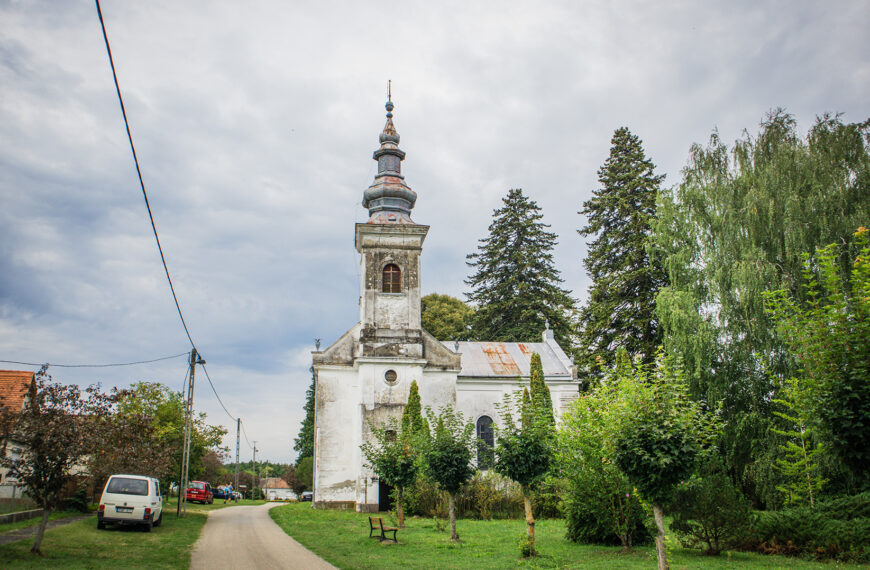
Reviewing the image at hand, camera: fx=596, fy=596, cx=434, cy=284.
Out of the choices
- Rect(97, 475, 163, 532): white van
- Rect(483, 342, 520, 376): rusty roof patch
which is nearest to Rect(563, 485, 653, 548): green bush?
Rect(97, 475, 163, 532): white van

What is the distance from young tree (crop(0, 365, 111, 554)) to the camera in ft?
40.5

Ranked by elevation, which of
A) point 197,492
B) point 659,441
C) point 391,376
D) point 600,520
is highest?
point 391,376

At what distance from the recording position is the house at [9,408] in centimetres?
1239

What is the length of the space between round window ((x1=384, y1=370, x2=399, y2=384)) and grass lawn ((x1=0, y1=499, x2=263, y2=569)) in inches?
478

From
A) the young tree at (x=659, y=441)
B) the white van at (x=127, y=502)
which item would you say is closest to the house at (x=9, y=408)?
the white van at (x=127, y=502)

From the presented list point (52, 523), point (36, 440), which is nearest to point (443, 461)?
point (36, 440)

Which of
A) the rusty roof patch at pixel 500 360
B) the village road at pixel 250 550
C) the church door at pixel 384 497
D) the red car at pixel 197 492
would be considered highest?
the rusty roof patch at pixel 500 360

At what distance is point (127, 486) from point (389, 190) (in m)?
19.6

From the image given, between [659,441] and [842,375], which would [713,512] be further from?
[842,375]

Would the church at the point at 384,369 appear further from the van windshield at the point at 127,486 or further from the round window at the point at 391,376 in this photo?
the van windshield at the point at 127,486

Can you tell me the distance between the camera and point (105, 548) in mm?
13992

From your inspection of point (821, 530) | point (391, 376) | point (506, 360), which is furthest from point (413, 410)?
point (821, 530)

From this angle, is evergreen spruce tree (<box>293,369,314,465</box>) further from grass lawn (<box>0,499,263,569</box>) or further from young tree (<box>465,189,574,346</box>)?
grass lawn (<box>0,499,263,569</box>)

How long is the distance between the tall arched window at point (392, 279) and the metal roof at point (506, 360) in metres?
4.54
